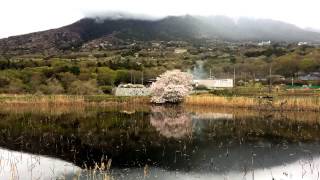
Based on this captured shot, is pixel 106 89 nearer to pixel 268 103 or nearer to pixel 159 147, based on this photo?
pixel 268 103

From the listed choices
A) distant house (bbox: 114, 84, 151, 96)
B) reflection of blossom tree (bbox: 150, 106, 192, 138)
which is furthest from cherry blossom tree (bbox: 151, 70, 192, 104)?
reflection of blossom tree (bbox: 150, 106, 192, 138)

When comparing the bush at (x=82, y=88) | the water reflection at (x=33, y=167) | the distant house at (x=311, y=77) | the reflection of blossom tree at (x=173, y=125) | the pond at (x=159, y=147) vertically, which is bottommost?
the distant house at (x=311, y=77)

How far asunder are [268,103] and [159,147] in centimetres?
2669

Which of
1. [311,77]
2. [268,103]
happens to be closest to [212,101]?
[268,103]

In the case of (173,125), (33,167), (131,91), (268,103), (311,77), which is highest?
(33,167)

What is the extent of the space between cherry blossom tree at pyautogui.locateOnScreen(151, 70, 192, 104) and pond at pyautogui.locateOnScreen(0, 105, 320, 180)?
1973cm

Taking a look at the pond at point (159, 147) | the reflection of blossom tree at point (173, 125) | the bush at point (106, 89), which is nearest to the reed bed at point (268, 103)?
the pond at point (159, 147)

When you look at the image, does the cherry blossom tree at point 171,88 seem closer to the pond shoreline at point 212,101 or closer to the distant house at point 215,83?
the pond shoreline at point 212,101

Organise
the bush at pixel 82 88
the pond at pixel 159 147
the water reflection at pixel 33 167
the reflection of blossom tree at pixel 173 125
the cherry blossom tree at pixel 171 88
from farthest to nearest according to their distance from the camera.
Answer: the bush at pixel 82 88
the cherry blossom tree at pixel 171 88
the reflection of blossom tree at pixel 173 125
the pond at pixel 159 147
the water reflection at pixel 33 167

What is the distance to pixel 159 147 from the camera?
877 inches

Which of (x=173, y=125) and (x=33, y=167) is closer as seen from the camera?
(x=33, y=167)

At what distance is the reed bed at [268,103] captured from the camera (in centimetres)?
4362

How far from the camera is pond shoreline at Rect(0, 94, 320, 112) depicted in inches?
1747

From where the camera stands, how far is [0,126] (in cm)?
3112
